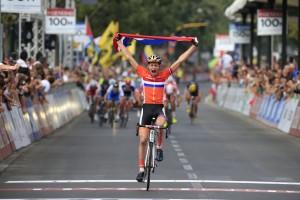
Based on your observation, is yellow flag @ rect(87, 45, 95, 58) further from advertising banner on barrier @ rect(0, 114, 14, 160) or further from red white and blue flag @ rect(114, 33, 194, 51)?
red white and blue flag @ rect(114, 33, 194, 51)

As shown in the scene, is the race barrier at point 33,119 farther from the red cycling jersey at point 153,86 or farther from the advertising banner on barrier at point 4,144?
the red cycling jersey at point 153,86

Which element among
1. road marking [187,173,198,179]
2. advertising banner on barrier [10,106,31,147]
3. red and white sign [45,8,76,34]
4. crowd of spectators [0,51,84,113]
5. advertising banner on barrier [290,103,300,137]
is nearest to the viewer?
road marking [187,173,198,179]

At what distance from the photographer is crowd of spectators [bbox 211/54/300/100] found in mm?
32625

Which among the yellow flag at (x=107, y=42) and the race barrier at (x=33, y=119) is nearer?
the race barrier at (x=33, y=119)

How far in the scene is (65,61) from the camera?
183 feet

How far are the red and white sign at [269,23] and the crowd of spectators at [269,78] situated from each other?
1213 millimetres

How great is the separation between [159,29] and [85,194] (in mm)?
78570

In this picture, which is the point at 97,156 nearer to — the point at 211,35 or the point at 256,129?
the point at 256,129

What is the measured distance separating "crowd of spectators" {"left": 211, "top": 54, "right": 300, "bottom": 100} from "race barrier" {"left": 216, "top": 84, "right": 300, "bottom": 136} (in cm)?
22

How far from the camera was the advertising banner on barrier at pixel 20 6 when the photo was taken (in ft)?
87.9

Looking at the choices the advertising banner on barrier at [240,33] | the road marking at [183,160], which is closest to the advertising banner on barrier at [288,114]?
the road marking at [183,160]

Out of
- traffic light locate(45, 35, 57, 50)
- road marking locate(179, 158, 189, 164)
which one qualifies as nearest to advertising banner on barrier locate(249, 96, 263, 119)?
traffic light locate(45, 35, 57, 50)

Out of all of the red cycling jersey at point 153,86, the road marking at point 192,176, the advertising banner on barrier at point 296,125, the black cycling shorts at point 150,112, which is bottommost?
the advertising banner on barrier at point 296,125

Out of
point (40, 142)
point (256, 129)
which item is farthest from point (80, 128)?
point (40, 142)
